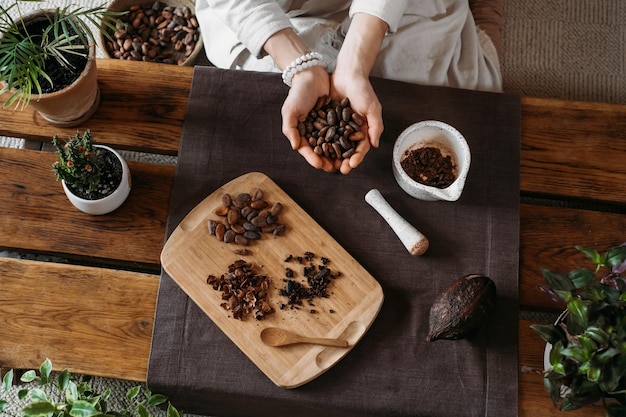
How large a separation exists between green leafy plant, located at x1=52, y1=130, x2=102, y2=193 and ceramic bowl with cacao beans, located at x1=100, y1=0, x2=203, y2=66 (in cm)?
53

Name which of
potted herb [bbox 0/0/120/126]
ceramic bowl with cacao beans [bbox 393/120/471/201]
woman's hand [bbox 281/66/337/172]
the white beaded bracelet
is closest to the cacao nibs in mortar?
ceramic bowl with cacao beans [bbox 393/120/471/201]

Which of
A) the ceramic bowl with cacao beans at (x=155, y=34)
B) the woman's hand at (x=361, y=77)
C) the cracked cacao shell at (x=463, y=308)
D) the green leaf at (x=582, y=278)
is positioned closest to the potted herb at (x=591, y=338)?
the green leaf at (x=582, y=278)

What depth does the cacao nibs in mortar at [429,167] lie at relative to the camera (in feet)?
3.59

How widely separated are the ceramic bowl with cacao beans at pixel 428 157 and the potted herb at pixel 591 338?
289mm

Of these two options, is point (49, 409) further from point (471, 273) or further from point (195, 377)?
point (471, 273)

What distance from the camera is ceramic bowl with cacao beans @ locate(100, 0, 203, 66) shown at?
4.95 ft

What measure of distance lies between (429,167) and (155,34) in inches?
32.8

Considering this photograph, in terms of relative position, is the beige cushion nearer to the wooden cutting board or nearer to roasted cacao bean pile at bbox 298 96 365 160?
roasted cacao bean pile at bbox 298 96 365 160

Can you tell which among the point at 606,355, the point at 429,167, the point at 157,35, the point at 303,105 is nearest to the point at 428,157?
the point at 429,167

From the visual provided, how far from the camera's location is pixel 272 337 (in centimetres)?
102

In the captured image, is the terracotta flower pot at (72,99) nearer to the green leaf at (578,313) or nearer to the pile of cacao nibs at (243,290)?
the pile of cacao nibs at (243,290)

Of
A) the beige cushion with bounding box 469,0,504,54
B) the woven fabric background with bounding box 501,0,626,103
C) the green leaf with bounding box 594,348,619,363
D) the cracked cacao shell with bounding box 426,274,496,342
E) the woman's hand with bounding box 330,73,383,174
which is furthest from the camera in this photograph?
the woven fabric background with bounding box 501,0,626,103

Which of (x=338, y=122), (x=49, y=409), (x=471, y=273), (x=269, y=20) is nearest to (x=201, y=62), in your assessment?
(x=269, y=20)

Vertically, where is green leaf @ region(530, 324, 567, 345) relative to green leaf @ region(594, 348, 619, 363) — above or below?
below
